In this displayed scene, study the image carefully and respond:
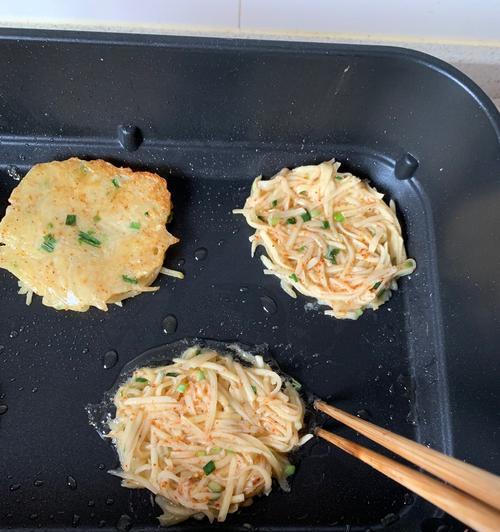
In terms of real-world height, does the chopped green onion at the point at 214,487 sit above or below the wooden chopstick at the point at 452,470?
below

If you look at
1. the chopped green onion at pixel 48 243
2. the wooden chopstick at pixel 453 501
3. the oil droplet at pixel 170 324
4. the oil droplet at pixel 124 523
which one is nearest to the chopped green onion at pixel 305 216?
the oil droplet at pixel 170 324

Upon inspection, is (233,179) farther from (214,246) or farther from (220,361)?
(220,361)

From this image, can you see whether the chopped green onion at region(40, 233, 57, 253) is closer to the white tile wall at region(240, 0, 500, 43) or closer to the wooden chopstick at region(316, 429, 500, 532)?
the white tile wall at region(240, 0, 500, 43)

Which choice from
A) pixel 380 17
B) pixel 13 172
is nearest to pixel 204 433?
pixel 13 172

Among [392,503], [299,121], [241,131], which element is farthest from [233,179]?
[392,503]

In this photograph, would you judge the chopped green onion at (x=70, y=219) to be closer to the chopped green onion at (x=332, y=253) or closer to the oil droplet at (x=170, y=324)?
the oil droplet at (x=170, y=324)

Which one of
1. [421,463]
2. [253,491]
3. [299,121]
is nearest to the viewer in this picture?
[421,463]
